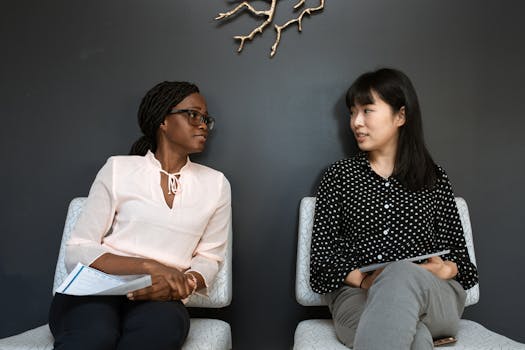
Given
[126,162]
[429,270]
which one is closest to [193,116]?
[126,162]

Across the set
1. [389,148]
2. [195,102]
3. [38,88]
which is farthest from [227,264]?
[38,88]

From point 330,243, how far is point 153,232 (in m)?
0.61

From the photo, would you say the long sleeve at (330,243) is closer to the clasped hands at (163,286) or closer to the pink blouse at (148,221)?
the pink blouse at (148,221)

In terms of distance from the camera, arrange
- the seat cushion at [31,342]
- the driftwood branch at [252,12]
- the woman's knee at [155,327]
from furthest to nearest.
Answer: the driftwood branch at [252,12], the seat cushion at [31,342], the woman's knee at [155,327]

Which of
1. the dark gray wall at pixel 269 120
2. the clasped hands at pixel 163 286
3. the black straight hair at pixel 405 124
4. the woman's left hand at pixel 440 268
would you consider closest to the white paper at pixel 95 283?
the clasped hands at pixel 163 286

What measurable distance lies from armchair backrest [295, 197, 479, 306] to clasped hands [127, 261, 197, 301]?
1.55 feet

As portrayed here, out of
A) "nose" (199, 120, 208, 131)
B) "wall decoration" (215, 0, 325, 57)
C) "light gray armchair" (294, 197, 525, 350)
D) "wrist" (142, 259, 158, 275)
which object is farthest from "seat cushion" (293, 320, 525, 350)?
"wall decoration" (215, 0, 325, 57)

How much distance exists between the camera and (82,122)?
2.14 m

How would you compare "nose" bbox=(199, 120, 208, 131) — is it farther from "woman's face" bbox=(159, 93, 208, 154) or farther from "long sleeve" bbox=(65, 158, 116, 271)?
"long sleeve" bbox=(65, 158, 116, 271)

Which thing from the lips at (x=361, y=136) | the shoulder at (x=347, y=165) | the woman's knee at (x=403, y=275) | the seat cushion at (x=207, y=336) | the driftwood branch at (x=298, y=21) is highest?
the driftwood branch at (x=298, y=21)

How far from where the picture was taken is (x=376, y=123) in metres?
1.88

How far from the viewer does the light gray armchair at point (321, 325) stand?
5.06 ft

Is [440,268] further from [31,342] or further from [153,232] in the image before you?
[31,342]

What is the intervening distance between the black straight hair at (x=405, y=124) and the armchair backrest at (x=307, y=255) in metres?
0.22
